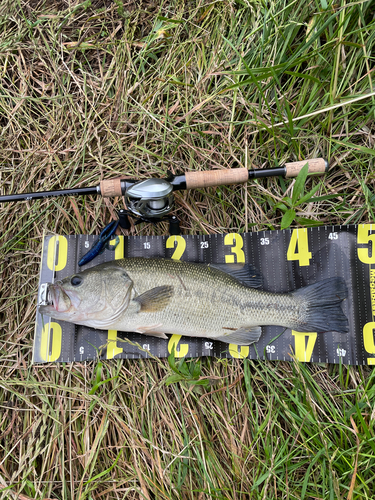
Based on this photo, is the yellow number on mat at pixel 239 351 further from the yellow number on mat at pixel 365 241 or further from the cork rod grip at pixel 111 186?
the cork rod grip at pixel 111 186

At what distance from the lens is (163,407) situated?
2.68 m

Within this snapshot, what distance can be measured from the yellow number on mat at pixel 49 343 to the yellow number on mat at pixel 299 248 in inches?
92.0

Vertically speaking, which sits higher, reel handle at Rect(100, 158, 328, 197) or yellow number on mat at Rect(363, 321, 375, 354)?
reel handle at Rect(100, 158, 328, 197)

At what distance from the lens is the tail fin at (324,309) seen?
2.60 m

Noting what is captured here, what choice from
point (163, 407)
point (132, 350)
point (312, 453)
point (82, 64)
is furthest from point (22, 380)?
point (82, 64)

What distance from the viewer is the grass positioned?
250 cm

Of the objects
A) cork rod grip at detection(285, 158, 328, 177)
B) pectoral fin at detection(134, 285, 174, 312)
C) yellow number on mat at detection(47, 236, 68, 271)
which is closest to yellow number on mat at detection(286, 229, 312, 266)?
cork rod grip at detection(285, 158, 328, 177)

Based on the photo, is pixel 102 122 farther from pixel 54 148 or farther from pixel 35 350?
pixel 35 350

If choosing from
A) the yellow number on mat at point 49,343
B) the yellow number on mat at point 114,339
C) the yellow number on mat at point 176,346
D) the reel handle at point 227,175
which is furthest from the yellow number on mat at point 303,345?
the yellow number on mat at point 49,343

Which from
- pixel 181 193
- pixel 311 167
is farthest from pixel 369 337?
pixel 181 193

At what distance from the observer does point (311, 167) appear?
262 centimetres

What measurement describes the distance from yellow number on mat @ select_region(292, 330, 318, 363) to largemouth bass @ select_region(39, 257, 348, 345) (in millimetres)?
113

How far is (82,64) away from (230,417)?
3.87m

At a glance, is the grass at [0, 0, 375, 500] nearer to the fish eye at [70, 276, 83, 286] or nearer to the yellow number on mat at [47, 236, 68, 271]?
the yellow number on mat at [47, 236, 68, 271]
